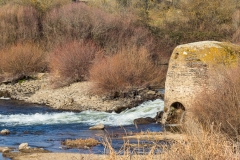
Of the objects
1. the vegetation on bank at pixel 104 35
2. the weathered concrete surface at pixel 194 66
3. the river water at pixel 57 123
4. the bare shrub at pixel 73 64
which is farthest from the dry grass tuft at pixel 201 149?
the bare shrub at pixel 73 64

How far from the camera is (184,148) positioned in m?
10.2

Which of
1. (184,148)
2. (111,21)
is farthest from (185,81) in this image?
(111,21)

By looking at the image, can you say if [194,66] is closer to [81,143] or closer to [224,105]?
[224,105]

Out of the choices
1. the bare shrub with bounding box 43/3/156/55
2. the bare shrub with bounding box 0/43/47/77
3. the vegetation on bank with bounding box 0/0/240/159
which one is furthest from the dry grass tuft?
the bare shrub with bounding box 43/3/156/55

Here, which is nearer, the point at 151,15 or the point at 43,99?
the point at 43,99

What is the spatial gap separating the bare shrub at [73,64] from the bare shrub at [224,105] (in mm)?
21575

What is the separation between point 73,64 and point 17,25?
1451 centimetres

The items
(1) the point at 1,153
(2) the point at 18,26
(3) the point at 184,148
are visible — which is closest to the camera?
(3) the point at 184,148

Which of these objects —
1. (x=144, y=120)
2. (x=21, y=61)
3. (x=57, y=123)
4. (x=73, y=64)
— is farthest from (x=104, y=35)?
(x=144, y=120)

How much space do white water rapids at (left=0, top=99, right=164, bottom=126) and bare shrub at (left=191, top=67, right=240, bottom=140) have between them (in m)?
8.15

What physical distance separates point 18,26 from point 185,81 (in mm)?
32002

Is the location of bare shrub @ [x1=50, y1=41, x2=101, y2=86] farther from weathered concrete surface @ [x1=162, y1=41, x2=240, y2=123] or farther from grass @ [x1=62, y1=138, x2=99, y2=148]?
grass @ [x1=62, y1=138, x2=99, y2=148]

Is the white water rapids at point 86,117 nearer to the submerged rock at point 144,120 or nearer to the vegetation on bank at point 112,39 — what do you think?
the submerged rock at point 144,120

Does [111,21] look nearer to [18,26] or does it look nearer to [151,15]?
[18,26]
